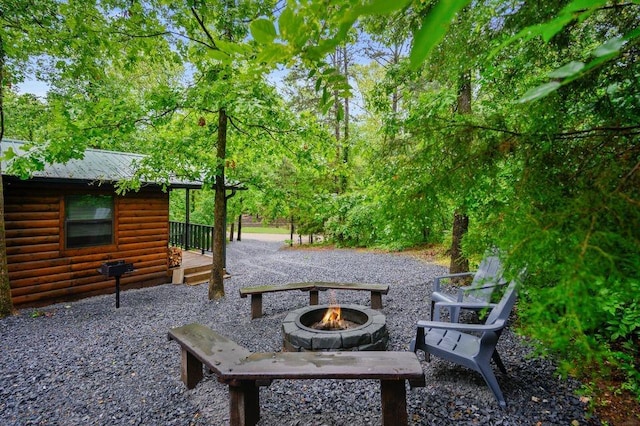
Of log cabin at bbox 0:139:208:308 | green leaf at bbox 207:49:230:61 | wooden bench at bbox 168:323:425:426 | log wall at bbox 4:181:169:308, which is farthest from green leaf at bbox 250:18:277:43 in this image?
log wall at bbox 4:181:169:308

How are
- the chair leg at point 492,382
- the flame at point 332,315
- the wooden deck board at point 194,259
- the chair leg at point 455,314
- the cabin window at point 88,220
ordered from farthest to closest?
the wooden deck board at point 194,259 → the cabin window at point 88,220 → the flame at point 332,315 → the chair leg at point 455,314 → the chair leg at point 492,382

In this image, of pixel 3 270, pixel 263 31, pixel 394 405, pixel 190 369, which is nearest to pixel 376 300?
pixel 394 405

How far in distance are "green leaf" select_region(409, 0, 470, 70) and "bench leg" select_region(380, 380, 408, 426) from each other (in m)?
2.69

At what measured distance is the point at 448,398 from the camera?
3.06 metres

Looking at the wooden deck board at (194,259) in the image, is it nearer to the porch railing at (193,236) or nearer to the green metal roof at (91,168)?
the porch railing at (193,236)

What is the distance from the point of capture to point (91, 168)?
23.8 ft

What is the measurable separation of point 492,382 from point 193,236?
10319 mm

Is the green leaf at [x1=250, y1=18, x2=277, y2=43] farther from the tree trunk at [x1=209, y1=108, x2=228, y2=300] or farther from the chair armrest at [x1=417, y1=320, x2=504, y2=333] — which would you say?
the tree trunk at [x1=209, y1=108, x2=228, y2=300]

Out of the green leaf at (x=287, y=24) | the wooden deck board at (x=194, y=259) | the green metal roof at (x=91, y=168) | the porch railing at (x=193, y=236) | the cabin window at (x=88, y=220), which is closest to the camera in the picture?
the green leaf at (x=287, y=24)

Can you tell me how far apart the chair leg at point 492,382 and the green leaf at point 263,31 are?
334 centimetres

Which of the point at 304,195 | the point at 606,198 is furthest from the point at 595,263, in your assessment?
the point at 304,195

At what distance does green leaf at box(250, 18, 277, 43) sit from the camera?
0.74 metres

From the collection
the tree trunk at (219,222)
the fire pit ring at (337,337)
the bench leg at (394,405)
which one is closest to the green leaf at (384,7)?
the bench leg at (394,405)

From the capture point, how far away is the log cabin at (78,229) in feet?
20.9
